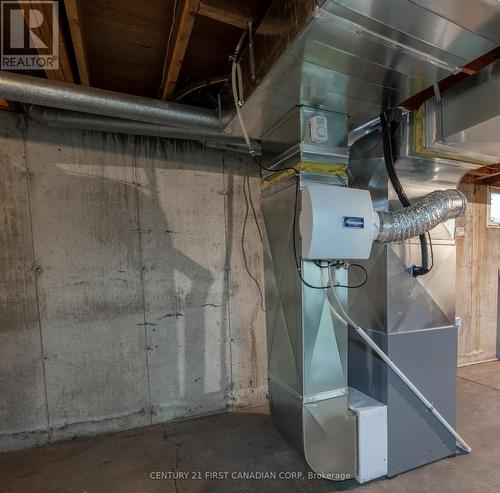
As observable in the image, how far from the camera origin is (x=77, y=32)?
1.27 metres

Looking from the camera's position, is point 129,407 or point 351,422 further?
point 129,407

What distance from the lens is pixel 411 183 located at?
181cm

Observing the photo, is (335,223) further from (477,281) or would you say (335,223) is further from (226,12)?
(477,281)

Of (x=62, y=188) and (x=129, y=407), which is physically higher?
(x=62, y=188)

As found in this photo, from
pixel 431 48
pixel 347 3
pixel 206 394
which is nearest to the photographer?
pixel 347 3

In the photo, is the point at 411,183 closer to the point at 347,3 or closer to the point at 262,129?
the point at 262,129

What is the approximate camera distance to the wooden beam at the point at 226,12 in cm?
122

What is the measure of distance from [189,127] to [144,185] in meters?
0.63

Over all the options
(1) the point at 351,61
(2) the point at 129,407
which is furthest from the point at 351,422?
(1) the point at 351,61

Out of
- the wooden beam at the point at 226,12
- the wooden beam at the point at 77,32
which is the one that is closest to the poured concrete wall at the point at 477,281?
the wooden beam at the point at 226,12

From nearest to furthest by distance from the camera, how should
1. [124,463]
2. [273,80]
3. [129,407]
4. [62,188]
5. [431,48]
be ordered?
[431,48], [273,80], [124,463], [62,188], [129,407]

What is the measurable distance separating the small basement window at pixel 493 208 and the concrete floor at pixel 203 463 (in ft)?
7.51

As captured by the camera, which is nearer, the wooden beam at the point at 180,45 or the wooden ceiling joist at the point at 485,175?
the wooden beam at the point at 180,45
